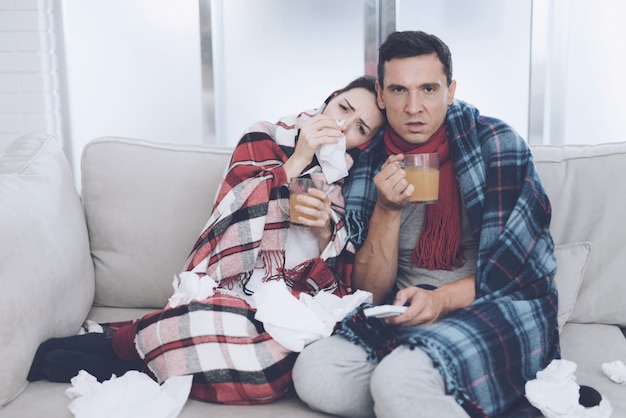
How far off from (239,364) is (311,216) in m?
0.42

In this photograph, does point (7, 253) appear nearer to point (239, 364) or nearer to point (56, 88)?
point (239, 364)

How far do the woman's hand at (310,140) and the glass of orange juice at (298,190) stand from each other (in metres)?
0.16

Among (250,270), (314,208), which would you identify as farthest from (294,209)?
(250,270)

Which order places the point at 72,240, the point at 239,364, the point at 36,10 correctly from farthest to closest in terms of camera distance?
1. the point at 36,10
2. the point at 72,240
3. the point at 239,364

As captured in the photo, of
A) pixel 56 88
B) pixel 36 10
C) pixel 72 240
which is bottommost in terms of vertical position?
pixel 72 240

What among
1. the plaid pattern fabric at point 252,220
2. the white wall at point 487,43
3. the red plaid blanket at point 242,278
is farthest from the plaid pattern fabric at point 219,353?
the white wall at point 487,43

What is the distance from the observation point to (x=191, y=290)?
1622 millimetres

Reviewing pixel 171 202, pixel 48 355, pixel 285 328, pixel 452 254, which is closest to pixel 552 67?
pixel 452 254

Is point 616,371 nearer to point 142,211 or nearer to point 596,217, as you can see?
point 596,217

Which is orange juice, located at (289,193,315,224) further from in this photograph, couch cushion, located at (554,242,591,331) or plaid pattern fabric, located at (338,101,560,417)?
couch cushion, located at (554,242,591,331)

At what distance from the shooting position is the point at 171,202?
1972 mm

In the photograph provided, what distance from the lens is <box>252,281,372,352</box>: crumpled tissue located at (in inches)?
59.2

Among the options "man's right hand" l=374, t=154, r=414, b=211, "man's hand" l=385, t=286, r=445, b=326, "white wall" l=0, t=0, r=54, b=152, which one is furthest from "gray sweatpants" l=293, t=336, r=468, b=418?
"white wall" l=0, t=0, r=54, b=152

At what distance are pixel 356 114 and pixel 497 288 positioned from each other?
64cm
